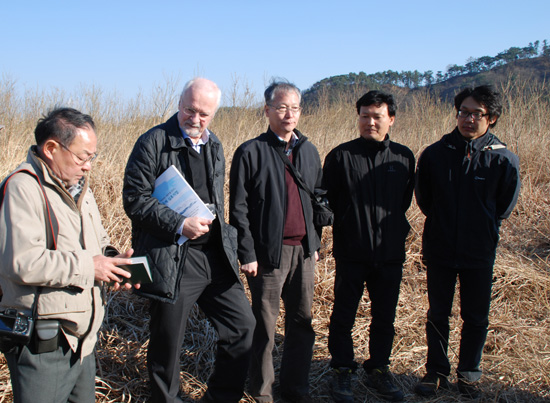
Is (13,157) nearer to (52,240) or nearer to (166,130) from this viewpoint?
(166,130)

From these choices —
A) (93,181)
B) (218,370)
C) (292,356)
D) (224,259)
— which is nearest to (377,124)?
(224,259)

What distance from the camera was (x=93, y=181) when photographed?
570cm

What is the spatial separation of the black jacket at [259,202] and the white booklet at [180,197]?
0.39m

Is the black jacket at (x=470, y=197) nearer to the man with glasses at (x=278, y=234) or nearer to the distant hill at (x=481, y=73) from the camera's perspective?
the man with glasses at (x=278, y=234)

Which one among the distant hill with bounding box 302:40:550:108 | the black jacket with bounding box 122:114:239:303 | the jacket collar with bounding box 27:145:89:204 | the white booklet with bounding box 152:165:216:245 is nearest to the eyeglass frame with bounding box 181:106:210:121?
the black jacket with bounding box 122:114:239:303

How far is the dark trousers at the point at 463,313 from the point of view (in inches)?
127

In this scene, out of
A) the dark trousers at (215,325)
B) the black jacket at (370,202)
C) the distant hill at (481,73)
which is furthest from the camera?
the distant hill at (481,73)

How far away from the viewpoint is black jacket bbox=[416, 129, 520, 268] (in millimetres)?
3211

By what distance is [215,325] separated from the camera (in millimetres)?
2908

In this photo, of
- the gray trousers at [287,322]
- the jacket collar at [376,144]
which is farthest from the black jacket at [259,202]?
the jacket collar at [376,144]

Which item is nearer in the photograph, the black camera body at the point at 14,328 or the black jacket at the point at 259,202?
the black camera body at the point at 14,328

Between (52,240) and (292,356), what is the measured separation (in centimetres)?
188

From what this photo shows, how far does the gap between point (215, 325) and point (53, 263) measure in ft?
4.18

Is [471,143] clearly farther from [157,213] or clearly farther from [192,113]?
[157,213]
